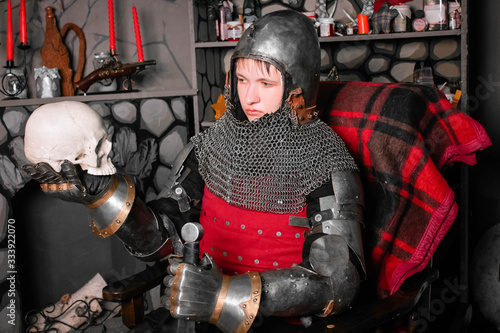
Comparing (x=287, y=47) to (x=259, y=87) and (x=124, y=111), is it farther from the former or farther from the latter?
(x=124, y=111)

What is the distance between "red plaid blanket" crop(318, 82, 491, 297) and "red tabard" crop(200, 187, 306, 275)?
0.32 metres

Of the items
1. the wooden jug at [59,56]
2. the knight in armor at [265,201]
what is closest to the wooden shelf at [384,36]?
the wooden jug at [59,56]

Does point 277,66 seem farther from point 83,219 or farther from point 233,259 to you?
point 83,219

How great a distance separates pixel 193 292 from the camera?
1.38 meters

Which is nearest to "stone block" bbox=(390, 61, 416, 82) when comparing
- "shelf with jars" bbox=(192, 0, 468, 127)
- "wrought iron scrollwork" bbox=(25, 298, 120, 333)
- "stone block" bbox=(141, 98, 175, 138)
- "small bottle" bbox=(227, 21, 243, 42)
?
"shelf with jars" bbox=(192, 0, 468, 127)

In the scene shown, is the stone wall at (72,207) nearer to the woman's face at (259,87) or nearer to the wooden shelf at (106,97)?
the wooden shelf at (106,97)

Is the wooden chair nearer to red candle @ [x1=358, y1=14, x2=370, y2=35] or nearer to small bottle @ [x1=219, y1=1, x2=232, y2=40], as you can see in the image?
red candle @ [x1=358, y1=14, x2=370, y2=35]

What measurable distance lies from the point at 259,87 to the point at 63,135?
61 cm

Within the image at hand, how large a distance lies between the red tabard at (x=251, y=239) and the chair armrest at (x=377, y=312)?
0.29 metres

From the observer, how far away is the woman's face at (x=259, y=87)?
65.9 inches

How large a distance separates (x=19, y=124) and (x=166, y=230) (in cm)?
A: 155

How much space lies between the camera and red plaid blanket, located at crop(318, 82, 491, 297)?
1.80 metres

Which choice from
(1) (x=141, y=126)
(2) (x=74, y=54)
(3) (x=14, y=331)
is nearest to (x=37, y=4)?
(2) (x=74, y=54)

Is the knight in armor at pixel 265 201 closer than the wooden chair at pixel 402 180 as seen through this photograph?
Yes
